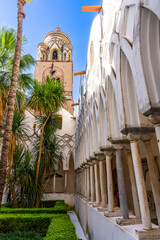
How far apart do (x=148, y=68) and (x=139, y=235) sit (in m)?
2.10

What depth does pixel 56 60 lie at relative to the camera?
2469 centimetres

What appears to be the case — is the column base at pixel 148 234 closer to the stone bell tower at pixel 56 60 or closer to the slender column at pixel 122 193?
the slender column at pixel 122 193

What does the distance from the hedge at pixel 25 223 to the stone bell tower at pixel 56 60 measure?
16.8 meters

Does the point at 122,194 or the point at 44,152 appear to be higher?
the point at 44,152

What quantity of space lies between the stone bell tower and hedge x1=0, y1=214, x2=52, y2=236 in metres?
16.8

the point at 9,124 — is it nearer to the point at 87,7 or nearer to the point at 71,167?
the point at 87,7

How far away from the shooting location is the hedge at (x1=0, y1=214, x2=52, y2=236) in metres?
6.03

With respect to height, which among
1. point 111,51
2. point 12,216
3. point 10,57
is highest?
point 10,57

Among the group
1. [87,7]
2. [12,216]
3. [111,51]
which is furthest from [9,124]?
[87,7]

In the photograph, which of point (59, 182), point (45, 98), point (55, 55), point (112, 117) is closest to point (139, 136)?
point (112, 117)

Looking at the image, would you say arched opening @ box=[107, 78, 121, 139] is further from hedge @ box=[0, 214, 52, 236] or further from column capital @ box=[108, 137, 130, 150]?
hedge @ box=[0, 214, 52, 236]

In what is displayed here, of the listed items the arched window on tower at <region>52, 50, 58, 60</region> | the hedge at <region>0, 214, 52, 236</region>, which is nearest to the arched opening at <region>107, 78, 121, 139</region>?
the hedge at <region>0, 214, 52, 236</region>

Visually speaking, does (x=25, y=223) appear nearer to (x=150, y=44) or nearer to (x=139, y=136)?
(x=139, y=136)

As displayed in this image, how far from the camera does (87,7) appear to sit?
5.83 m
